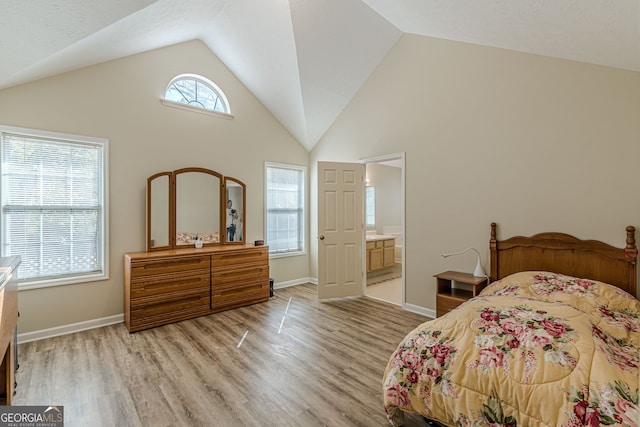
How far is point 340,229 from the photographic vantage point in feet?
14.9

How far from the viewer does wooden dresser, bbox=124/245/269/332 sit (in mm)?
3303

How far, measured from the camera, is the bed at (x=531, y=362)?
1.28 metres

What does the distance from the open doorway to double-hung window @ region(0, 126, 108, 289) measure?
165 inches

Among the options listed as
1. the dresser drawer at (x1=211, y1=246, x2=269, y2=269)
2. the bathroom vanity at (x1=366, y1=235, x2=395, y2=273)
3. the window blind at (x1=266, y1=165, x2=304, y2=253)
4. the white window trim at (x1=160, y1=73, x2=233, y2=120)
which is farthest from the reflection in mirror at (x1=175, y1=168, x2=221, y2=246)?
the bathroom vanity at (x1=366, y1=235, x2=395, y2=273)

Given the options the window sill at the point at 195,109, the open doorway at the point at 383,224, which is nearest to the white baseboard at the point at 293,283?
the open doorway at the point at 383,224

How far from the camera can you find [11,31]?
1.98 meters

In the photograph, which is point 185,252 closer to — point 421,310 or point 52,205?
point 52,205

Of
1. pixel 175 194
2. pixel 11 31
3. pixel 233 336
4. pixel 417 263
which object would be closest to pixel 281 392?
pixel 233 336

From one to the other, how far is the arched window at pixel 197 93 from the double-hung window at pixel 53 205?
1.14 meters

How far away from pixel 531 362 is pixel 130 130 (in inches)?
173

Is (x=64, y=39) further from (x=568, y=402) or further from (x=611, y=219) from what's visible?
(x=611, y=219)

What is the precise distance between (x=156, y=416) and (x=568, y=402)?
2.32 metres

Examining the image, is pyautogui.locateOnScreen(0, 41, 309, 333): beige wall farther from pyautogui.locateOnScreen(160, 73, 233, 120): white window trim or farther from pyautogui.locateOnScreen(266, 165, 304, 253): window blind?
pyautogui.locateOnScreen(266, 165, 304, 253): window blind

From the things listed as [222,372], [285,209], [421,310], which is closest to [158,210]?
[285,209]
